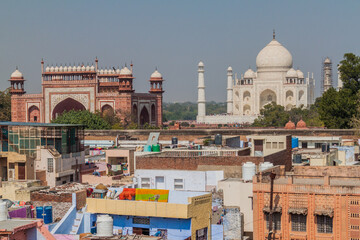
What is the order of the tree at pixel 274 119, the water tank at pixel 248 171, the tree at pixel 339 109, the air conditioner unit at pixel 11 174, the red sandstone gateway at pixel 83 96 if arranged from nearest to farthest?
1. the water tank at pixel 248 171
2. the air conditioner unit at pixel 11 174
3. the tree at pixel 339 109
4. the red sandstone gateway at pixel 83 96
5. the tree at pixel 274 119

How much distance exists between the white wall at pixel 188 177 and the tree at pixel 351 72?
2658 centimetres

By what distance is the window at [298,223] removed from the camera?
44.5 ft

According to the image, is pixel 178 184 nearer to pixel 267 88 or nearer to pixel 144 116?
pixel 144 116

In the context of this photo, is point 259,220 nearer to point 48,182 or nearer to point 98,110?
point 48,182

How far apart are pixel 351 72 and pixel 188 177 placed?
27.2 m

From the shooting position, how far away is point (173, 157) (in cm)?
1939

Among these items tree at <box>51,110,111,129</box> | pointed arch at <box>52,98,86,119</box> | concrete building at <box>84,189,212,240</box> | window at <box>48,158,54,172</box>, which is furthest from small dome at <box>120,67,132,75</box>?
concrete building at <box>84,189,212,240</box>

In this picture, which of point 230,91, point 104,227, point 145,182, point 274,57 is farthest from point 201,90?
point 104,227

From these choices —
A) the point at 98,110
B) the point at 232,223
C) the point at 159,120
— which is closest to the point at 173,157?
the point at 232,223

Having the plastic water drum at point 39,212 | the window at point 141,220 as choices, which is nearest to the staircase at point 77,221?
the plastic water drum at point 39,212

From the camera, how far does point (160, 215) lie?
13.7 metres

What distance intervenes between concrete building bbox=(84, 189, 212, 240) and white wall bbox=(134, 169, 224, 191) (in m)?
2.93

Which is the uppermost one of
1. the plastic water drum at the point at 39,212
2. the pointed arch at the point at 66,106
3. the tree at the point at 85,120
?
the pointed arch at the point at 66,106

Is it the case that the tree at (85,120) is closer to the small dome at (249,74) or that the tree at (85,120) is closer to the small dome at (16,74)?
the small dome at (16,74)
